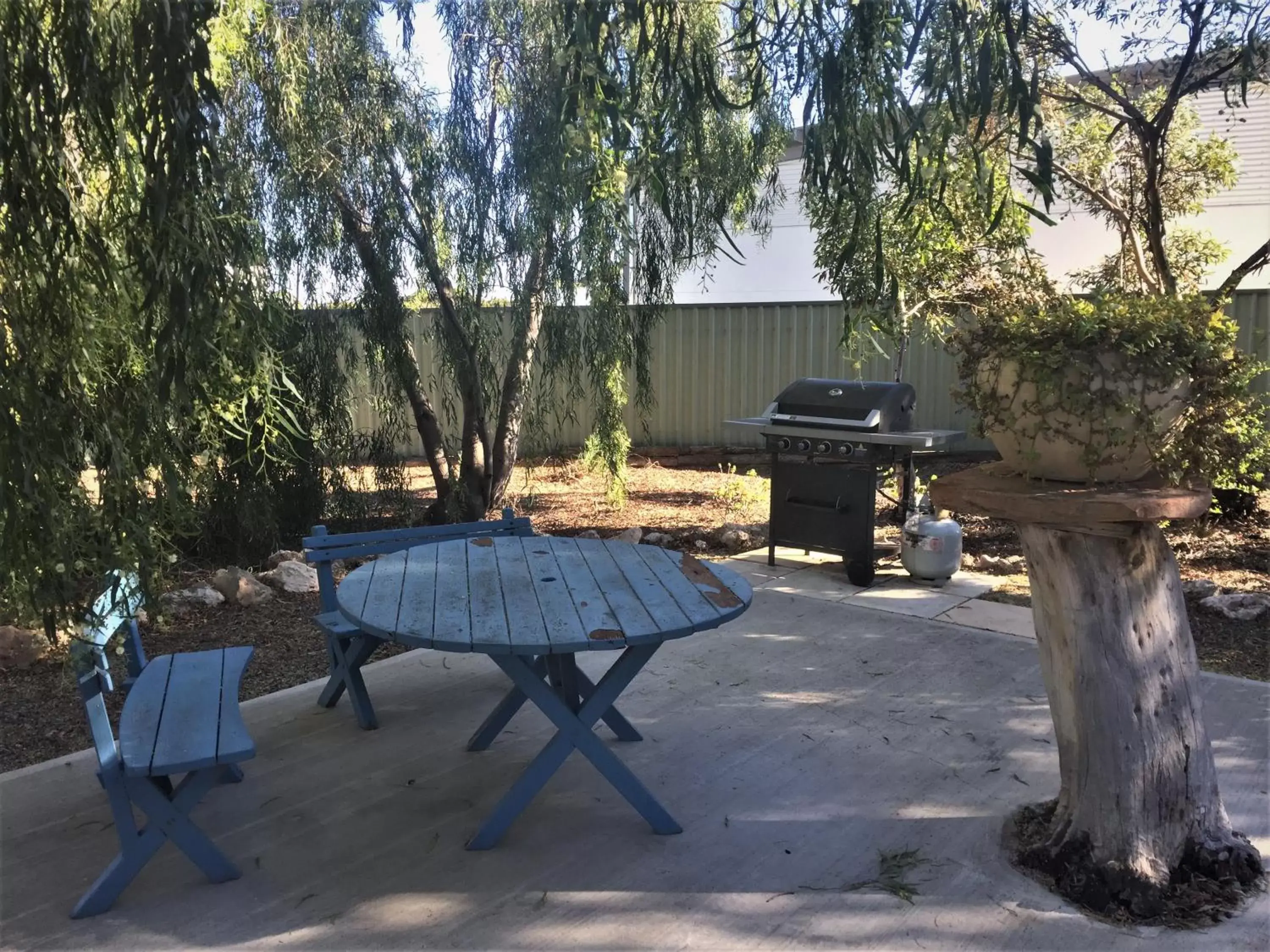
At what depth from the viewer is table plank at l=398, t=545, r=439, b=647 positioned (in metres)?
2.53

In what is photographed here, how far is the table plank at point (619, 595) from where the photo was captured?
2.57 metres

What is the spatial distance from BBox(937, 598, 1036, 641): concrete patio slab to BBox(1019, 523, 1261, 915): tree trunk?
7.18 feet

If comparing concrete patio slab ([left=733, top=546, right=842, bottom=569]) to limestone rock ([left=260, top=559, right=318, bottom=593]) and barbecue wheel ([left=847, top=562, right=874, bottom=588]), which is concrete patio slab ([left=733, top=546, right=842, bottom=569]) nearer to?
barbecue wheel ([left=847, top=562, right=874, bottom=588])

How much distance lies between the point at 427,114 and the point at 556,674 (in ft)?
14.9

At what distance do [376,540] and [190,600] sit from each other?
1953 millimetres

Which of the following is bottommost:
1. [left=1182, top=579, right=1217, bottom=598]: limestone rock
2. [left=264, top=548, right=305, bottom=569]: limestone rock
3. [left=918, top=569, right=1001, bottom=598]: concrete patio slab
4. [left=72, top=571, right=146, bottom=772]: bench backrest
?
[left=918, top=569, right=1001, bottom=598]: concrete patio slab

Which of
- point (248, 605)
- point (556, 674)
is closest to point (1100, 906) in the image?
point (556, 674)

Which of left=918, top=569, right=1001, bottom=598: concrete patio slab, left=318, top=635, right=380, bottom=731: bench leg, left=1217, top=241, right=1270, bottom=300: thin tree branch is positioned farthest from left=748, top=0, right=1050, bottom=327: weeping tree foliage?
left=1217, top=241, right=1270, bottom=300: thin tree branch

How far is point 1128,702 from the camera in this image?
2.43 m

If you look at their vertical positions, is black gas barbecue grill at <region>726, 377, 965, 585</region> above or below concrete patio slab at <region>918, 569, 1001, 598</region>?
above

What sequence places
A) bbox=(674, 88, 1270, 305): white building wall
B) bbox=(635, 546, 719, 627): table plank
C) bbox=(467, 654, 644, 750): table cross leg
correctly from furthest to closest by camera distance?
1. bbox=(674, 88, 1270, 305): white building wall
2. bbox=(467, 654, 644, 750): table cross leg
3. bbox=(635, 546, 719, 627): table plank

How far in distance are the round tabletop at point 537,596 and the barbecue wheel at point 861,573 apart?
7.77 feet

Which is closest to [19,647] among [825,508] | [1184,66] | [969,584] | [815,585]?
[815,585]

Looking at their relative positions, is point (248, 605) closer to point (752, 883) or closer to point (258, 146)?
point (258, 146)
